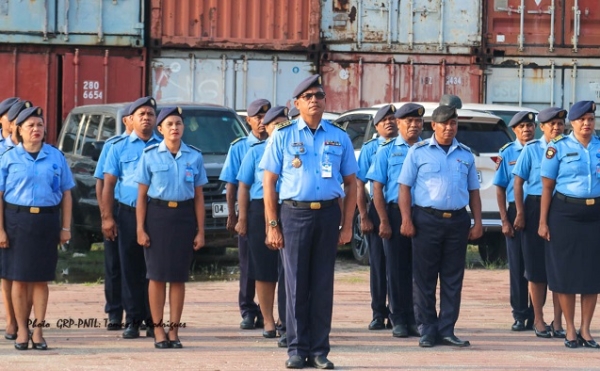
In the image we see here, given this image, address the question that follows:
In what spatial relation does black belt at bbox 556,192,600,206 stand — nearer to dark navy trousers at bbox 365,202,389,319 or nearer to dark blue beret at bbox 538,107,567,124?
dark blue beret at bbox 538,107,567,124

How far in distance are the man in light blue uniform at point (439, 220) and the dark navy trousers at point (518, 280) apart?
1.14 meters

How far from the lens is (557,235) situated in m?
9.94

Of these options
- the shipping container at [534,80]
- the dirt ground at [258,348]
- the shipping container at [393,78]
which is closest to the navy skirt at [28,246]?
the dirt ground at [258,348]

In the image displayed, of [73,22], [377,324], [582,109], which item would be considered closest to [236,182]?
[377,324]

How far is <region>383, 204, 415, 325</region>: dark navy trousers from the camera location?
33.9ft

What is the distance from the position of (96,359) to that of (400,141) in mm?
3068

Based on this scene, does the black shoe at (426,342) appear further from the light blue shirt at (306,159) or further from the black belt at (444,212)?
the light blue shirt at (306,159)

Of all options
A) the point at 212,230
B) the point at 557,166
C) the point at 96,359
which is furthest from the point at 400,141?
the point at 212,230

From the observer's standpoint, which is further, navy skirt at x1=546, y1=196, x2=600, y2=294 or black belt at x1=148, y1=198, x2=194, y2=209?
navy skirt at x1=546, y1=196, x2=600, y2=294

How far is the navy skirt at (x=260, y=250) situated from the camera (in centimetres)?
1028

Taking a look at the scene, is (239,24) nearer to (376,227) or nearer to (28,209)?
(376,227)

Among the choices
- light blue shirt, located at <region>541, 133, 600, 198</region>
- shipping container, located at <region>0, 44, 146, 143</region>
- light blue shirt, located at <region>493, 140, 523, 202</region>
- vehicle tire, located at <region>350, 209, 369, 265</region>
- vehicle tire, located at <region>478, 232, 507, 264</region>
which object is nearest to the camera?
light blue shirt, located at <region>541, 133, 600, 198</region>

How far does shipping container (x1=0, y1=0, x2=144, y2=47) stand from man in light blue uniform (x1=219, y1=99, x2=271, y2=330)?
10.3m

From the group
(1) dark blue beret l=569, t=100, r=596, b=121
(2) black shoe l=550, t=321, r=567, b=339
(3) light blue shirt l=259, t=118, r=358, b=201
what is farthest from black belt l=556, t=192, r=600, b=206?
(3) light blue shirt l=259, t=118, r=358, b=201
